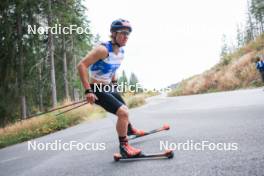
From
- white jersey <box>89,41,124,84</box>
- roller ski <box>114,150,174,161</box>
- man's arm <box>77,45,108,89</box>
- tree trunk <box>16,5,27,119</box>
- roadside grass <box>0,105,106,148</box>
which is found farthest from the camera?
tree trunk <box>16,5,27,119</box>

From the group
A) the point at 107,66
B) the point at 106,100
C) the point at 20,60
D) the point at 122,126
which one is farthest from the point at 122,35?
the point at 20,60

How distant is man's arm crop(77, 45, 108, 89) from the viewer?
472 cm

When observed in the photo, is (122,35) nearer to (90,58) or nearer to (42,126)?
(90,58)

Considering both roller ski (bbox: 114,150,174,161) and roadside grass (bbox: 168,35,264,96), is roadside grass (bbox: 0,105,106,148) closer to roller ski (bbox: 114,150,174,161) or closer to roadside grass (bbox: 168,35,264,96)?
roller ski (bbox: 114,150,174,161)

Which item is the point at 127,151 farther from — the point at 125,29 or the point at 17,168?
the point at 17,168

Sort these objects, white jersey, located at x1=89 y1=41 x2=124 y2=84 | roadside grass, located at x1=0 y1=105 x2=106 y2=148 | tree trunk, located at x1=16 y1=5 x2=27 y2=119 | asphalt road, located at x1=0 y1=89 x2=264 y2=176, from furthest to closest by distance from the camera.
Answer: tree trunk, located at x1=16 y1=5 x2=27 y2=119 → roadside grass, located at x1=0 y1=105 x2=106 y2=148 → white jersey, located at x1=89 y1=41 x2=124 y2=84 → asphalt road, located at x1=0 y1=89 x2=264 y2=176

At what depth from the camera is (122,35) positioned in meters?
4.80

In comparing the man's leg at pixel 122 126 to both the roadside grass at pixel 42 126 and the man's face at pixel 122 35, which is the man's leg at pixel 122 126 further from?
the roadside grass at pixel 42 126

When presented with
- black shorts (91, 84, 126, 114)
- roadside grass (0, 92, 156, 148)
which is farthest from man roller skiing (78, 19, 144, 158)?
roadside grass (0, 92, 156, 148)

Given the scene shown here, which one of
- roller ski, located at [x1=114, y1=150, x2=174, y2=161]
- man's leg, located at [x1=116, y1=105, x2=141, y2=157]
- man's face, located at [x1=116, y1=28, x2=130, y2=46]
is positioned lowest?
roller ski, located at [x1=114, y1=150, x2=174, y2=161]

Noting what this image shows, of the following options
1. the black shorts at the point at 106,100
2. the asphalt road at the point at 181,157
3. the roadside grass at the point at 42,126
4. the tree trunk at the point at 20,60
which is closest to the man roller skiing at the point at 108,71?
the black shorts at the point at 106,100

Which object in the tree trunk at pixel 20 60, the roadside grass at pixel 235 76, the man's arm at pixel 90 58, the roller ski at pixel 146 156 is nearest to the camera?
the roller ski at pixel 146 156

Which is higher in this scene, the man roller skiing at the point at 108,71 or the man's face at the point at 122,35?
the man's face at the point at 122,35

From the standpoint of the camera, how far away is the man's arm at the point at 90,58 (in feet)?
15.5
